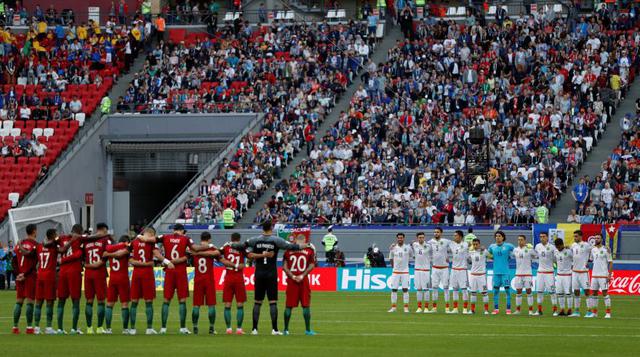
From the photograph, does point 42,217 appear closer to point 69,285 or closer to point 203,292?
point 69,285

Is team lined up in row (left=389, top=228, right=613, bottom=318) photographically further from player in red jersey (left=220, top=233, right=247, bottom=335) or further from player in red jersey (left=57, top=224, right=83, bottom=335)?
player in red jersey (left=57, top=224, right=83, bottom=335)

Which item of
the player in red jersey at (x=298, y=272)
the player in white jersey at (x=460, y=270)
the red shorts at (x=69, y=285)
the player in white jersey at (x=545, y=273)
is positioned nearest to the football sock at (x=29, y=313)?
the red shorts at (x=69, y=285)

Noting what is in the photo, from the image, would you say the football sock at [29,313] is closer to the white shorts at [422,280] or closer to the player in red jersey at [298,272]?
the player in red jersey at [298,272]

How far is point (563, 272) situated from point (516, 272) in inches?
57.6

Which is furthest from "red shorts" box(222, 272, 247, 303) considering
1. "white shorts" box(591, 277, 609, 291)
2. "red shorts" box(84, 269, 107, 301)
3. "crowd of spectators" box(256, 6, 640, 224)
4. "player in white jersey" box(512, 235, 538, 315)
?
"crowd of spectators" box(256, 6, 640, 224)

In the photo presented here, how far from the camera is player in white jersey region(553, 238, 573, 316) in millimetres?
33906

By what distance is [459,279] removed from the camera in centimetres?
3550

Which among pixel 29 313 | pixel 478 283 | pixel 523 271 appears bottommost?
pixel 29 313

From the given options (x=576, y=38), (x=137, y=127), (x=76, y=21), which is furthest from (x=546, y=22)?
(x=76, y=21)

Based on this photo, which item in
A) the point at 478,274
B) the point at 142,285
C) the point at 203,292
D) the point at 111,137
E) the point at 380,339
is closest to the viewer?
the point at 380,339

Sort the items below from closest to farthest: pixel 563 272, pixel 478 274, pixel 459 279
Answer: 1. pixel 563 272
2. pixel 478 274
3. pixel 459 279

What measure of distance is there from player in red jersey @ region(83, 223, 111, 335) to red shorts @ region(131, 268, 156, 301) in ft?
2.16

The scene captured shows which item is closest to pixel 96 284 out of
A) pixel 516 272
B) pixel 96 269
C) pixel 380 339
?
pixel 96 269

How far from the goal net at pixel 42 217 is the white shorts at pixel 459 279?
73.6 feet
